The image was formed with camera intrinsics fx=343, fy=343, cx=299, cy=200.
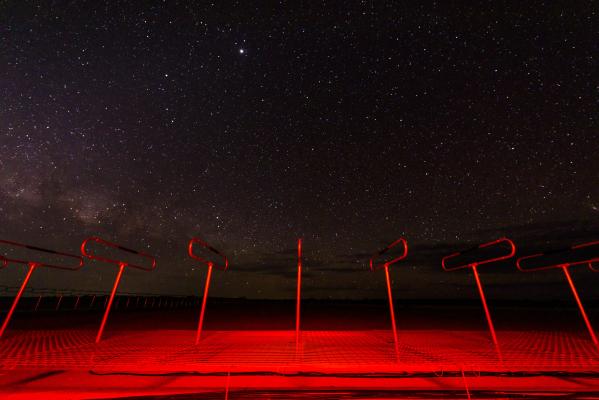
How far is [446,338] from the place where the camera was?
242 inches

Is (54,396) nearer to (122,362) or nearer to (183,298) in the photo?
(122,362)

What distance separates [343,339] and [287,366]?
8.90 feet

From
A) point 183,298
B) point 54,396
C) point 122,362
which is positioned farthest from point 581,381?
point 183,298

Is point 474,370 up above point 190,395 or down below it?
above

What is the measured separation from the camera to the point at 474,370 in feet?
10.8

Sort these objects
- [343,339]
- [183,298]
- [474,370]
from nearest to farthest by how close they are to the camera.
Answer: [474,370] < [343,339] < [183,298]

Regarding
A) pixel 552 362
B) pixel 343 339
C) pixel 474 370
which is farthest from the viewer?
pixel 343 339

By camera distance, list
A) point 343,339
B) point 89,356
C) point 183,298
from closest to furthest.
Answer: point 89,356, point 343,339, point 183,298

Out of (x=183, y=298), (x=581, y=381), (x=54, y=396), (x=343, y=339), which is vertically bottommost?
(x=54, y=396)

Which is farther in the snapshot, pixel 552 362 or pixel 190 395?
pixel 552 362

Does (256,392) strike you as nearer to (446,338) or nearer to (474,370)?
(474,370)

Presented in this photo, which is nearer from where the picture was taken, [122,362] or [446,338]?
[122,362]

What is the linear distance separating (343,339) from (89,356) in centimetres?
380

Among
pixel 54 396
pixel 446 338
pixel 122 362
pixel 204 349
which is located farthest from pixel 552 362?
pixel 54 396
